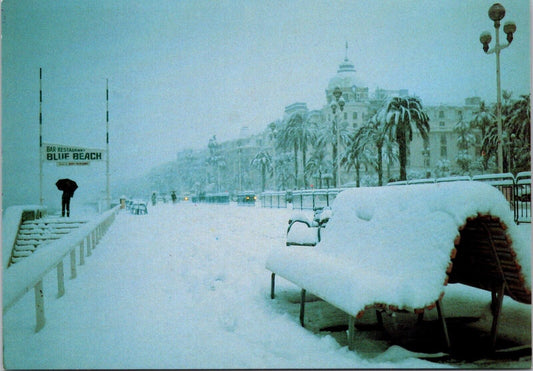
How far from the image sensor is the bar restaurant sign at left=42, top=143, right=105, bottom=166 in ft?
21.0

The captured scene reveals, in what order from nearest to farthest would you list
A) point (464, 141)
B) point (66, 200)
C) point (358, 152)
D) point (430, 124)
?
point (66, 200)
point (358, 152)
point (464, 141)
point (430, 124)

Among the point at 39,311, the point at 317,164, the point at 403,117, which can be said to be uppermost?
the point at 403,117

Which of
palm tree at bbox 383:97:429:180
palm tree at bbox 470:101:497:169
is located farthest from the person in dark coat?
palm tree at bbox 383:97:429:180

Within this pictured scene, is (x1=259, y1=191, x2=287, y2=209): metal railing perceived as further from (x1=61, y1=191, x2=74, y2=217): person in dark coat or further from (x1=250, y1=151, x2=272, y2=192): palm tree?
(x1=250, y1=151, x2=272, y2=192): palm tree

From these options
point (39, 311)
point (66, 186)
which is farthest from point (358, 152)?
point (39, 311)

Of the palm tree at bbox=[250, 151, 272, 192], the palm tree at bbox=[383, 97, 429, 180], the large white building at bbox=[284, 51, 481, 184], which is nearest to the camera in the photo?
the palm tree at bbox=[383, 97, 429, 180]

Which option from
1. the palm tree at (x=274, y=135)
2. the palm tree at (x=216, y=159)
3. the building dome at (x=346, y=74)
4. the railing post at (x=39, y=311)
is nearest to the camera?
the railing post at (x=39, y=311)

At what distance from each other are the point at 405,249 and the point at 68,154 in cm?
576

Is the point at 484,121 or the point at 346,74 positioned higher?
the point at 346,74

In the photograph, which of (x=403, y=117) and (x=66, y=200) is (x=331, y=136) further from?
(x=66, y=200)

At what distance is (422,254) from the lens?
10.4ft

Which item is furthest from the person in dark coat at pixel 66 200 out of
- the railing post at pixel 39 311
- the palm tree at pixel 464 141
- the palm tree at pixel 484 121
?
the palm tree at pixel 464 141

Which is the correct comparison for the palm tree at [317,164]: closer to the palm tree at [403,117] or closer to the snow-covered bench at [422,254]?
the palm tree at [403,117]

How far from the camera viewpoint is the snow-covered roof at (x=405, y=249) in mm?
3043
